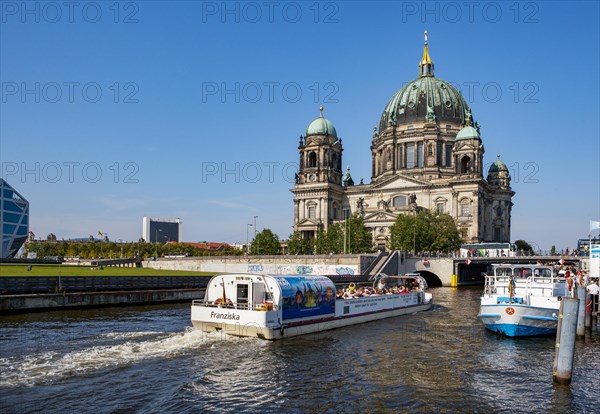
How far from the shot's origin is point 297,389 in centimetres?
2305

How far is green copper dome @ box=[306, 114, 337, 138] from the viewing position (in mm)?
146250

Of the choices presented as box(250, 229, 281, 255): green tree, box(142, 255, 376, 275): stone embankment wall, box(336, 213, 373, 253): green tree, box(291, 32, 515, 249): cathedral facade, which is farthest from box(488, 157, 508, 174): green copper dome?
box(142, 255, 376, 275): stone embankment wall

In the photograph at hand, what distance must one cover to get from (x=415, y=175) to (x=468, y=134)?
16504 mm

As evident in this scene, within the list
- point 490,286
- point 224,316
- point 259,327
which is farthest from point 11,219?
point 490,286

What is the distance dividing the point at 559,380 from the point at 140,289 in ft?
135

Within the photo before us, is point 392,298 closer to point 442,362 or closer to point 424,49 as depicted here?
point 442,362

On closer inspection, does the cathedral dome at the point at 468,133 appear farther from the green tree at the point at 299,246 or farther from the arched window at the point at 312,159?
the green tree at the point at 299,246

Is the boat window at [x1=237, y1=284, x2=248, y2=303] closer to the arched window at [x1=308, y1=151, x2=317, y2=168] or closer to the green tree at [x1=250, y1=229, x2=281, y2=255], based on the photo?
the green tree at [x1=250, y1=229, x2=281, y2=255]

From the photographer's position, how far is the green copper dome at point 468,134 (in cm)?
13800

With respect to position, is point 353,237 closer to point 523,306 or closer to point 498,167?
point 498,167

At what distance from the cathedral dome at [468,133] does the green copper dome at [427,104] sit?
8.25 meters

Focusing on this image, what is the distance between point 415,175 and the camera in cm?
14388

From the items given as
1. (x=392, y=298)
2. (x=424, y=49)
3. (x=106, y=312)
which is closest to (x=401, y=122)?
(x=424, y=49)

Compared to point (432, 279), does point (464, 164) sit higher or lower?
higher
